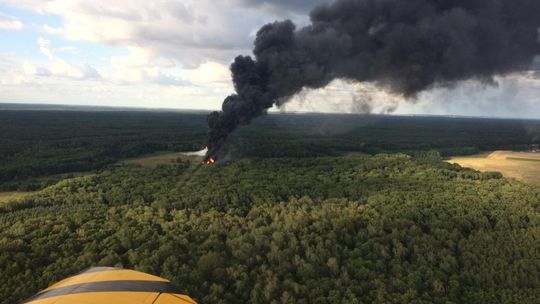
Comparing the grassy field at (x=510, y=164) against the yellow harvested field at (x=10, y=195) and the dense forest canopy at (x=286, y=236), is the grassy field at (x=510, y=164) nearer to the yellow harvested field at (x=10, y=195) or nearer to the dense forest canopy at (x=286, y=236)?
the dense forest canopy at (x=286, y=236)

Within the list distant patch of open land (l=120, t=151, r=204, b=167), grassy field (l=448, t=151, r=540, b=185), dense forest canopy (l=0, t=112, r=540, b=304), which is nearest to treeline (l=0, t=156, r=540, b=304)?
dense forest canopy (l=0, t=112, r=540, b=304)

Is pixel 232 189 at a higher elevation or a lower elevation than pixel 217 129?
lower

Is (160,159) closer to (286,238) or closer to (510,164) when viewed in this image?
(286,238)

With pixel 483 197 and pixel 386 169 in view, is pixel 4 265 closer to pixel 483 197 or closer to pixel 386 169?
pixel 483 197

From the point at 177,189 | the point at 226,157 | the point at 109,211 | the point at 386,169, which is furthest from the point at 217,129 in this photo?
the point at 386,169

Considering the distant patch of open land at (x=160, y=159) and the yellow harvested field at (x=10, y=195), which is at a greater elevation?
the distant patch of open land at (x=160, y=159)

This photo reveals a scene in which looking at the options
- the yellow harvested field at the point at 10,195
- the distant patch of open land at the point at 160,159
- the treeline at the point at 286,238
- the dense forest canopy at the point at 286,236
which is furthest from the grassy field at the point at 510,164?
the yellow harvested field at the point at 10,195
